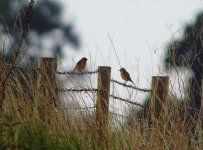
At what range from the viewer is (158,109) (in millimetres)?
6602

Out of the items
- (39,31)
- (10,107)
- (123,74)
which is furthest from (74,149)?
(39,31)

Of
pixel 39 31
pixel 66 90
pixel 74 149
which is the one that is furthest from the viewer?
pixel 39 31

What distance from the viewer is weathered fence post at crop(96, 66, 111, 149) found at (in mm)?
4908

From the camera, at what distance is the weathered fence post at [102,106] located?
4908 mm

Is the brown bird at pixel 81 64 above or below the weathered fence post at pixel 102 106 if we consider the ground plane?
above

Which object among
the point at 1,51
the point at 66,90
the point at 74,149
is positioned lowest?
the point at 74,149

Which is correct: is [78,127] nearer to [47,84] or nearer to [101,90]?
[47,84]

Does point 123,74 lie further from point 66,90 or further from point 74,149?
point 74,149

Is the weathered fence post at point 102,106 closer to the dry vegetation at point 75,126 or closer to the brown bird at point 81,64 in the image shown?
the dry vegetation at point 75,126

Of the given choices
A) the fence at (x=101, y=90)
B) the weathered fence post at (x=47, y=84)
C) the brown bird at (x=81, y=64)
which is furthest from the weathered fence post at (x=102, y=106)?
the weathered fence post at (x=47, y=84)

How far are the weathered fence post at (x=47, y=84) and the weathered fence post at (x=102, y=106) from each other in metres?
0.40

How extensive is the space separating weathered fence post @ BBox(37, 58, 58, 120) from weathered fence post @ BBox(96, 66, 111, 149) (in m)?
0.40

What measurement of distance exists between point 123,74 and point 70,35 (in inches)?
696

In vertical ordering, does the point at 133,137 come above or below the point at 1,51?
below
